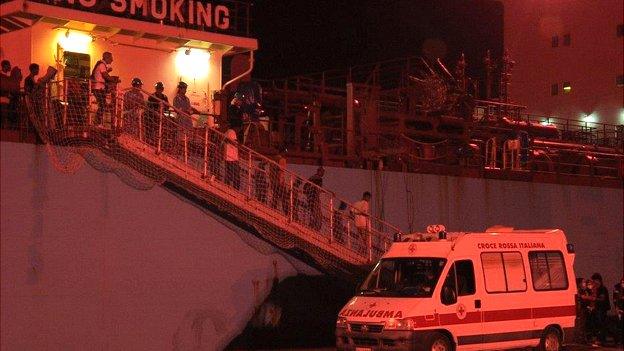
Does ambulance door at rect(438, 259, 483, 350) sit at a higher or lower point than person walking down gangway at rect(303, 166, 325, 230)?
lower

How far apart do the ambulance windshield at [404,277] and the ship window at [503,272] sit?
1078mm

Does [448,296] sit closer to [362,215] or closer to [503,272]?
[503,272]

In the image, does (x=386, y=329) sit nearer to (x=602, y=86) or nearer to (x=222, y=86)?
(x=222, y=86)

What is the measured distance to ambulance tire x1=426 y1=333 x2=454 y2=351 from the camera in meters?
16.2

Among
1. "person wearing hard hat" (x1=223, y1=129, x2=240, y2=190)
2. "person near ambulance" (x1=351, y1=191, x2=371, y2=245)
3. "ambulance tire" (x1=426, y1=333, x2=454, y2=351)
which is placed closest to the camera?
"ambulance tire" (x1=426, y1=333, x2=454, y2=351)

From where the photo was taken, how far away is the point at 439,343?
16375mm

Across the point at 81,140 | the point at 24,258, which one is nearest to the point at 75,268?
the point at 24,258

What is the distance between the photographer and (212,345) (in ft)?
64.5

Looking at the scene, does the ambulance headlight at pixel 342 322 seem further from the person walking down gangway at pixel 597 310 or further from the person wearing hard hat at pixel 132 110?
the person walking down gangway at pixel 597 310

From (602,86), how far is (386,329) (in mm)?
25903

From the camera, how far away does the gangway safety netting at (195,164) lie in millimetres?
17734

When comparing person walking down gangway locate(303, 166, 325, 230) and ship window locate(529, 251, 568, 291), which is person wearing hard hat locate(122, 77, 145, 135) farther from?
ship window locate(529, 251, 568, 291)

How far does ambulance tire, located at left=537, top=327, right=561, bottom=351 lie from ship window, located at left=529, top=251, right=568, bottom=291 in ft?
2.68

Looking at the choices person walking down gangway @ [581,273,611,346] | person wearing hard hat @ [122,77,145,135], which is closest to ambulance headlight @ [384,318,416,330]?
person wearing hard hat @ [122,77,145,135]
